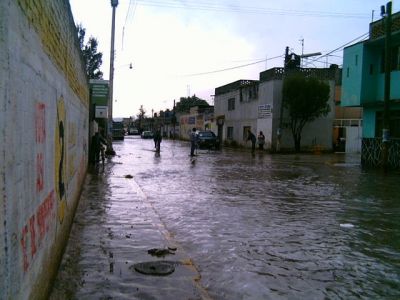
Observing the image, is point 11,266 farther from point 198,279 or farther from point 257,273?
point 257,273

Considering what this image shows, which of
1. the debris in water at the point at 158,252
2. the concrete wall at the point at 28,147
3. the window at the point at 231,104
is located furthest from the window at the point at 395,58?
the window at the point at 231,104

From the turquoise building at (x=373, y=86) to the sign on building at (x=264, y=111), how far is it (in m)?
13.1

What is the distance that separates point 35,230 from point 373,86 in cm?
2368

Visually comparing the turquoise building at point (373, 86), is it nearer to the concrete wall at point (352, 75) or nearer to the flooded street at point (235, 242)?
the concrete wall at point (352, 75)

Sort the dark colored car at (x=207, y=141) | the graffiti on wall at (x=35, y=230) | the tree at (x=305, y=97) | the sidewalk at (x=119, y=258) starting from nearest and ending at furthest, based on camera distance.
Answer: the graffiti on wall at (x=35, y=230)
the sidewalk at (x=119, y=258)
the tree at (x=305, y=97)
the dark colored car at (x=207, y=141)

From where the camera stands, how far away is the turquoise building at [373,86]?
22359 millimetres

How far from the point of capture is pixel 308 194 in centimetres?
1291

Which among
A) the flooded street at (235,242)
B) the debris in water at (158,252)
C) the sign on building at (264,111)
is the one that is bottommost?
the flooded street at (235,242)

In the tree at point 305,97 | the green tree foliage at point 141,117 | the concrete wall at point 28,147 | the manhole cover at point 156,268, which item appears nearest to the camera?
the concrete wall at point 28,147

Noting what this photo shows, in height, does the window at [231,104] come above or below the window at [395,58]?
below

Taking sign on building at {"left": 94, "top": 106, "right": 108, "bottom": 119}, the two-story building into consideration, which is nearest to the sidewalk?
sign on building at {"left": 94, "top": 106, "right": 108, "bottom": 119}

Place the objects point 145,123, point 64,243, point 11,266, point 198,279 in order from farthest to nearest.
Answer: point 145,123 < point 64,243 < point 198,279 < point 11,266

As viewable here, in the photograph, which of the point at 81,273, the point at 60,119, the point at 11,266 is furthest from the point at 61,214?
the point at 11,266

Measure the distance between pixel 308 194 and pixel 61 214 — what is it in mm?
8504
